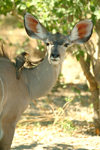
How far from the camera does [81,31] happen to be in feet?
12.3

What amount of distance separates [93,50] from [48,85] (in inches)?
65.2

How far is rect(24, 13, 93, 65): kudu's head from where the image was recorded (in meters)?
3.46

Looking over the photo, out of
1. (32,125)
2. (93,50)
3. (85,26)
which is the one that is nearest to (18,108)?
(85,26)

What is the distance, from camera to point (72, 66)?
10.3 metres

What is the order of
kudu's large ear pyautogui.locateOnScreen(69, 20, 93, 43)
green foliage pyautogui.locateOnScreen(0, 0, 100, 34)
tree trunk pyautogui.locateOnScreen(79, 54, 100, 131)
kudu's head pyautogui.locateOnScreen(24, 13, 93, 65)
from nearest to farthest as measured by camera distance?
1. kudu's head pyautogui.locateOnScreen(24, 13, 93, 65)
2. kudu's large ear pyautogui.locateOnScreen(69, 20, 93, 43)
3. green foliage pyautogui.locateOnScreen(0, 0, 100, 34)
4. tree trunk pyautogui.locateOnScreen(79, 54, 100, 131)

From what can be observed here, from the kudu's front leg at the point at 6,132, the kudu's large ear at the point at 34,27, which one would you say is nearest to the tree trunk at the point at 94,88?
the kudu's large ear at the point at 34,27

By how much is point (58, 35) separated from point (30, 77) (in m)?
0.53

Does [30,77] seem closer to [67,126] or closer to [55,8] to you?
[55,8]

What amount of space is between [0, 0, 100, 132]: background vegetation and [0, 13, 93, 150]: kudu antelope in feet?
1.74

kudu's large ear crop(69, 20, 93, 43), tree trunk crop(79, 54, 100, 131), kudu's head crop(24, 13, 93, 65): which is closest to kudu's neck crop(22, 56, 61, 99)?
kudu's head crop(24, 13, 93, 65)

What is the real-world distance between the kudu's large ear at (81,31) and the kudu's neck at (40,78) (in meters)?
0.39

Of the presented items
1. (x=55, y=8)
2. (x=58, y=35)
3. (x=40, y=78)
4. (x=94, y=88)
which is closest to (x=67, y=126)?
(x=94, y=88)

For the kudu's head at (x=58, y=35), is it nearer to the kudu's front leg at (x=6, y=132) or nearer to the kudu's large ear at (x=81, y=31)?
the kudu's large ear at (x=81, y=31)

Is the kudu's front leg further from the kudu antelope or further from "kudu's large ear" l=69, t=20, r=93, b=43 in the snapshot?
"kudu's large ear" l=69, t=20, r=93, b=43
